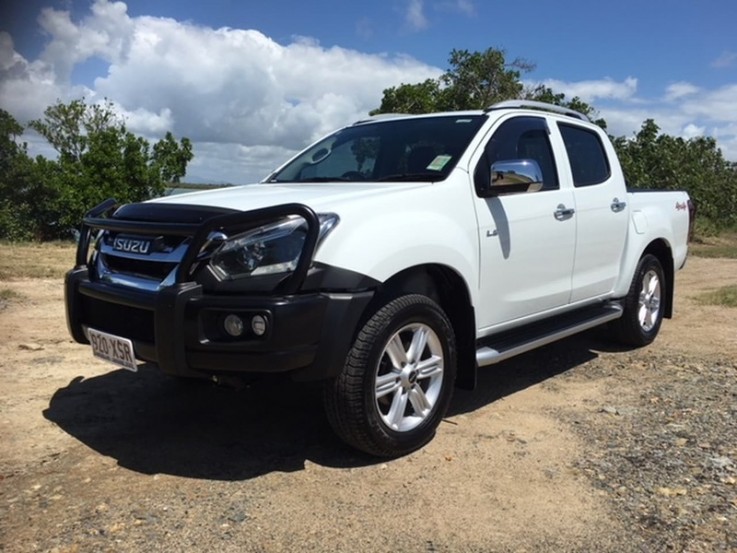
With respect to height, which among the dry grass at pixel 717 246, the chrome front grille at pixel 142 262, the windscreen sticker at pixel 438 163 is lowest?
the dry grass at pixel 717 246

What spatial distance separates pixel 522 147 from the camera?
182 inches

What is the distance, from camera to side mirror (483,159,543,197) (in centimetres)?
402

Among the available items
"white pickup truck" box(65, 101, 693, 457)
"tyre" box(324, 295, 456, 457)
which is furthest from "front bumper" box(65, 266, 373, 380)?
"tyre" box(324, 295, 456, 457)

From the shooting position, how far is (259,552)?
8.76 feet

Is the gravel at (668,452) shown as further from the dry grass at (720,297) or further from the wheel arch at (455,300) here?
the dry grass at (720,297)

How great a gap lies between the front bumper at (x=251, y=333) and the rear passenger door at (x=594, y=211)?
2.35 meters

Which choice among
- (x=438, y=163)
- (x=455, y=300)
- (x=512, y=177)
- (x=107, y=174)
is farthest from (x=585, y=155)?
(x=107, y=174)

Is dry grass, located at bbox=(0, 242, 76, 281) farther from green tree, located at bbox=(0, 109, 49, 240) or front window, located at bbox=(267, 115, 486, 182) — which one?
front window, located at bbox=(267, 115, 486, 182)

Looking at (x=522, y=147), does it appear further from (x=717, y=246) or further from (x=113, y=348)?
(x=717, y=246)

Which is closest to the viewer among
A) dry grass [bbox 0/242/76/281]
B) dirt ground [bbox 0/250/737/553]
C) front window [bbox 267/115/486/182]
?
dirt ground [bbox 0/250/737/553]

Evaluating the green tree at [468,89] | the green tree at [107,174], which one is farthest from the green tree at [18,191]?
the green tree at [468,89]

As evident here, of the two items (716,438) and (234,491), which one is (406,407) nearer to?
(234,491)

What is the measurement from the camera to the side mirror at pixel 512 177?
4016 mm

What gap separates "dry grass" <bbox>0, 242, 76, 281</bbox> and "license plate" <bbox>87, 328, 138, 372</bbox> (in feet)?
20.7
